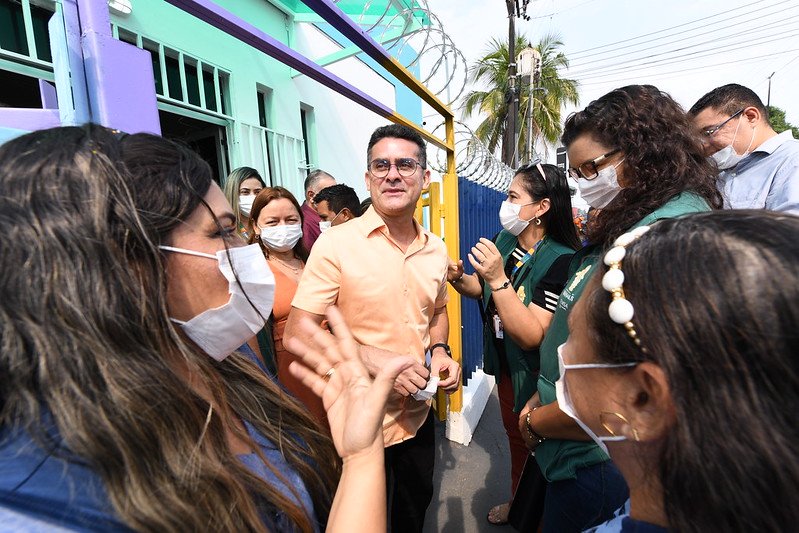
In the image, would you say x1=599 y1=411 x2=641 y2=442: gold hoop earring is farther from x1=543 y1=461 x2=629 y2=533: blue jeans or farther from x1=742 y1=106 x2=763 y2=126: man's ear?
x1=742 y1=106 x2=763 y2=126: man's ear

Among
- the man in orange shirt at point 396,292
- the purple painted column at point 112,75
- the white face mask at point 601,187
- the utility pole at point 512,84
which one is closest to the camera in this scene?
the purple painted column at point 112,75

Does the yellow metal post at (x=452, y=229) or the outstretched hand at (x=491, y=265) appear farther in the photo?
the yellow metal post at (x=452, y=229)

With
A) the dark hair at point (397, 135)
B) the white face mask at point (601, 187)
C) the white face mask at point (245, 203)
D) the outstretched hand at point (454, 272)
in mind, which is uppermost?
the dark hair at point (397, 135)

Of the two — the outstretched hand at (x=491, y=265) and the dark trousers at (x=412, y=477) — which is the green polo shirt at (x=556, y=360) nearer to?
the outstretched hand at (x=491, y=265)

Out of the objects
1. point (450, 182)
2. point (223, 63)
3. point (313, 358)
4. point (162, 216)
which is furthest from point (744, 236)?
point (223, 63)

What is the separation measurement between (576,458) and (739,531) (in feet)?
2.59

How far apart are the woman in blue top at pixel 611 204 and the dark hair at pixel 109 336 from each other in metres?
0.97

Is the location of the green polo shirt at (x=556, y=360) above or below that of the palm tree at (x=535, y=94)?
below

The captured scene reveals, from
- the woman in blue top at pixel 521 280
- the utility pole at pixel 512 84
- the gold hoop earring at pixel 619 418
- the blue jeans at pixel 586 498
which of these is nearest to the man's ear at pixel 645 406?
the gold hoop earring at pixel 619 418

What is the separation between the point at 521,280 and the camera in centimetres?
224

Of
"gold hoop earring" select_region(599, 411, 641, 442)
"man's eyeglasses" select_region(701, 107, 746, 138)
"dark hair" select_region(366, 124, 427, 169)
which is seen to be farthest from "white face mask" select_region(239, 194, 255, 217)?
"man's eyeglasses" select_region(701, 107, 746, 138)

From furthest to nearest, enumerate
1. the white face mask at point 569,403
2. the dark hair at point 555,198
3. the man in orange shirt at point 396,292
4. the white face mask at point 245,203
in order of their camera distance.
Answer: the white face mask at point 245,203, the dark hair at point 555,198, the man in orange shirt at point 396,292, the white face mask at point 569,403

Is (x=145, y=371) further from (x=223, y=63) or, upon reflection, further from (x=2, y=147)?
(x=223, y=63)

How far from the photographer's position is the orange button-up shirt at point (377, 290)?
5.92 ft
